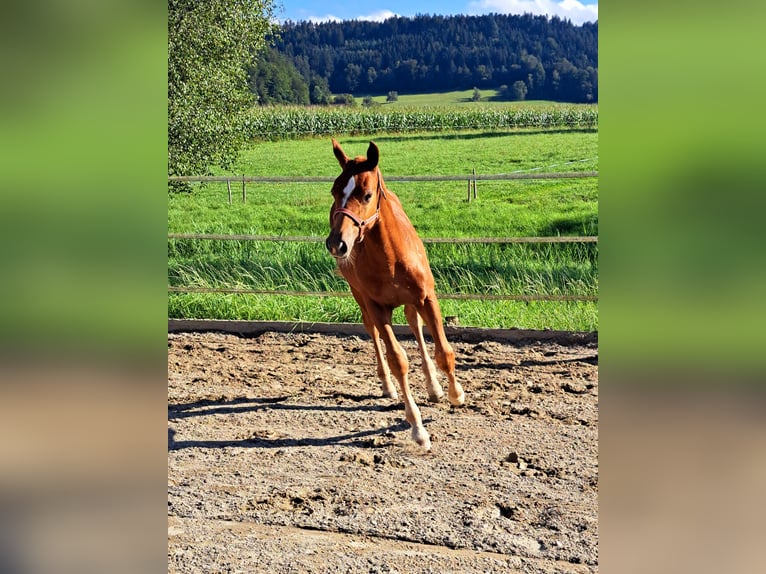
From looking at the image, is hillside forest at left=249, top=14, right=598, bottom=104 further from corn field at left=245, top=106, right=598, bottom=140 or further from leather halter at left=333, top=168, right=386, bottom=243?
leather halter at left=333, top=168, right=386, bottom=243

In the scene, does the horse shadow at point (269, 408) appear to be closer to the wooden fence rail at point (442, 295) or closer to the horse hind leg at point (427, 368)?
the horse hind leg at point (427, 368)

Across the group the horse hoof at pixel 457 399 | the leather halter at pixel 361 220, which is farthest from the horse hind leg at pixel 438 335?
the leather halter at pixel 361 220

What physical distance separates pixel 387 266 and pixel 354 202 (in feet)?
1.55

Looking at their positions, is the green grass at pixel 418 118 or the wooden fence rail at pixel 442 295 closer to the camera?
the wooden fence rail at pixel 442 295

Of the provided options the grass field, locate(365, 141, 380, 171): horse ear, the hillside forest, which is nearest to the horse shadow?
locate(365, 141, 380, 171): horse ear

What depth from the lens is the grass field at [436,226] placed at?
7.41 metres

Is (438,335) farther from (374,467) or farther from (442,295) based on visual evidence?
(442,295)

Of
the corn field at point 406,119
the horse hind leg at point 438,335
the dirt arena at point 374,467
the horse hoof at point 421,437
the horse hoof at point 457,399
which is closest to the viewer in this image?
the dirt arena at point 374,467

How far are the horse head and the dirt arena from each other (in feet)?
3.49
